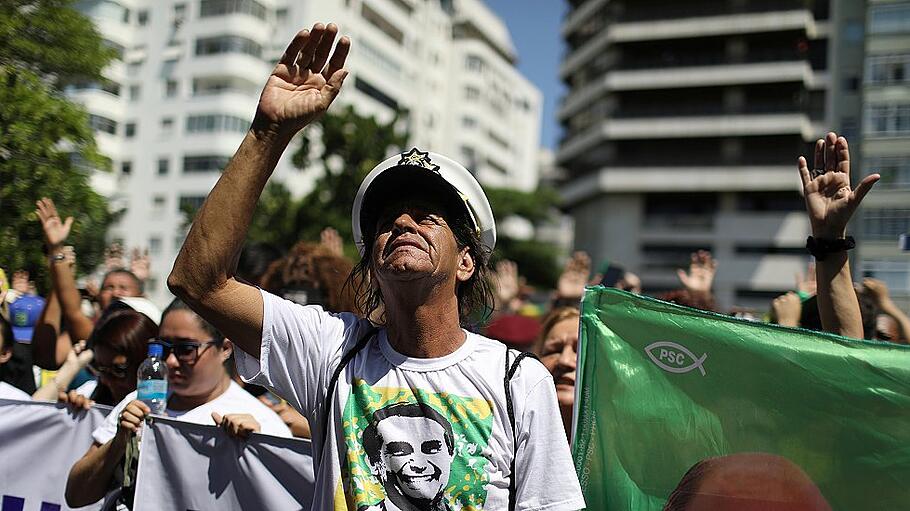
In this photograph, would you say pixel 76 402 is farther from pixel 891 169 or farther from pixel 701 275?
pixel 891 169

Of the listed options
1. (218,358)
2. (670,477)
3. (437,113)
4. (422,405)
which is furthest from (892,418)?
(437,113)

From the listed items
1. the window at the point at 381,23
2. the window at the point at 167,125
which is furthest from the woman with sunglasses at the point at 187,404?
the window at the point at 381,23

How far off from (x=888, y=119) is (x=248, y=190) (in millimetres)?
34640

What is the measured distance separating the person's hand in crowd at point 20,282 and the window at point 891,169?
25.3m

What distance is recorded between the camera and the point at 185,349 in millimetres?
3596

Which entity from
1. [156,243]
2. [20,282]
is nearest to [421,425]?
[20,282]

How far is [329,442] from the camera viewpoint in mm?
2426

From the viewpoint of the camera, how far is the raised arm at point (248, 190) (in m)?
2.29

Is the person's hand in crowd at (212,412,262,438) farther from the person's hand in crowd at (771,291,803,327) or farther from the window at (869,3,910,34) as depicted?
the window at (869,3,910,34)

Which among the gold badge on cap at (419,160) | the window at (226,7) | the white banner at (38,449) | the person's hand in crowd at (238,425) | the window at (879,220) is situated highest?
the window at (226,7)

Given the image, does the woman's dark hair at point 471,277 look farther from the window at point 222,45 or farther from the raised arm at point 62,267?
the window at point 222,45

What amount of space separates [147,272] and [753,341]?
5.51 metres

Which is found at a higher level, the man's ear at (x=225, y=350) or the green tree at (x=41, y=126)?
the green tree at (x=41, y=126)

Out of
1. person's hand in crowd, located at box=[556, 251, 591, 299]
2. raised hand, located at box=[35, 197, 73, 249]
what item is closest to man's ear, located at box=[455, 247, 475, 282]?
raised hand, located at box=[35, 197, 73, 249]
